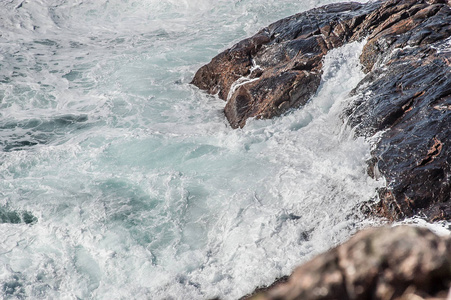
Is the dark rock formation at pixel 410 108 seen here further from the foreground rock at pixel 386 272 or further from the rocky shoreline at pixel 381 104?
the foreground rock at pixel 386 272

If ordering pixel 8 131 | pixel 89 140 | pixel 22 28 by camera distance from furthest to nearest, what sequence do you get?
pixel 22 28
pixel 8 131
pixel 89 140

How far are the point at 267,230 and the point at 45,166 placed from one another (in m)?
5.50

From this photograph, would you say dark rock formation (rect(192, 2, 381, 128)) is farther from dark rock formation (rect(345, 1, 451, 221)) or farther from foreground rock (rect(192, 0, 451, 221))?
dark rock formation (rect(345, 1, 451, 221))

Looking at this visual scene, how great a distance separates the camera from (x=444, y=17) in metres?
9.02

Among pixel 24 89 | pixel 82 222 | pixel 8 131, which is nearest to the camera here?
pixel 82 222

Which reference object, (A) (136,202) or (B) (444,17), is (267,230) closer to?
(A) (136,202)

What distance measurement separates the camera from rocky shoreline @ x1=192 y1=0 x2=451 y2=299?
1282 millimetres

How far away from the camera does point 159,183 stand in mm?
7965

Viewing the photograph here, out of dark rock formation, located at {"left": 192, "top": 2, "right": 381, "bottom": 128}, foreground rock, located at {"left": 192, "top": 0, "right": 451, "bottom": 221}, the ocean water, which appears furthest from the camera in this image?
dark rock formation, located at {"left": 192, "top": 2, "right": 381, "bottom": 128}

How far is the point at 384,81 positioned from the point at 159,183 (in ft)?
16.0

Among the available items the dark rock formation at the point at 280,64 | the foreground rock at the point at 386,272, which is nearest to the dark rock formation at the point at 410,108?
the dark rock formation at the point at 280,64

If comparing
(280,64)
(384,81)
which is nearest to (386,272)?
(384,81)

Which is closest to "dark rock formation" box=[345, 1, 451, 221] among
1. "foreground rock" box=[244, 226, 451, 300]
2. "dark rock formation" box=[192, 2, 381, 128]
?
"dark rock formation" box=[192, 2, 381, 128]

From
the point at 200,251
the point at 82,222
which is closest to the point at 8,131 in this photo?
the point at 82,222
